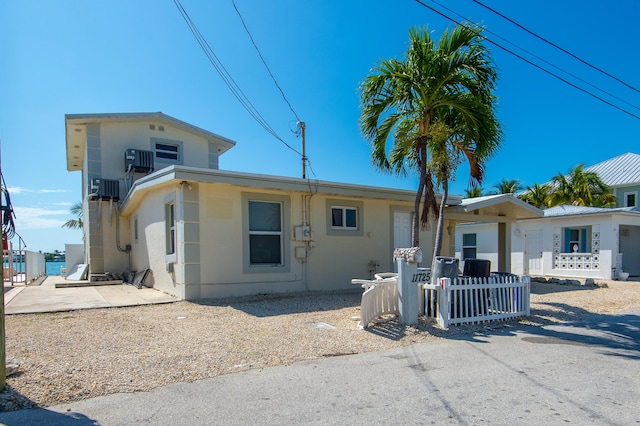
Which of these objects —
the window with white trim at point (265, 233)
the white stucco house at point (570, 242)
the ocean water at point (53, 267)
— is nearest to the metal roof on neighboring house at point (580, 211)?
the white stucco house at point (570, 242)

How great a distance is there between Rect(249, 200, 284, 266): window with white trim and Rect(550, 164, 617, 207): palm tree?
68.7 feet

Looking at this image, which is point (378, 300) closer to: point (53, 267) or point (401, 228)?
point (401, 228)

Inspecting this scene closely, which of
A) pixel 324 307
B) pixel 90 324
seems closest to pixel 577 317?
Result: pixel 324 307

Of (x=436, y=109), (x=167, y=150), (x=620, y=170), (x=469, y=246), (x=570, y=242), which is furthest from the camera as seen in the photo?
(x=620, y=170)

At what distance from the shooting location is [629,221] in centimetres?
1678

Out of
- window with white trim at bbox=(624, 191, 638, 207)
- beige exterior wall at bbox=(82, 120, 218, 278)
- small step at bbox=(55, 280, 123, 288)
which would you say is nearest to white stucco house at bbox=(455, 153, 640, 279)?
window with white trim at bbox=(624, 191, 638, 207)

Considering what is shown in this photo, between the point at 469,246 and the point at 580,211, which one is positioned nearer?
the point at 580,211

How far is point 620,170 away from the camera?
27.8 m

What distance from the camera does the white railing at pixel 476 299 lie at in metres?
6.80

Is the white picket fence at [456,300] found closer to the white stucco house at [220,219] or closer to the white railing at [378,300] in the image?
the white railing at [378,300]

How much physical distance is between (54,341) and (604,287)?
15.6 metres

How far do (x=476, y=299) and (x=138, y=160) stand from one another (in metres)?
12.3

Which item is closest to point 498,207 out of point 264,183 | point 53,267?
point 264,183

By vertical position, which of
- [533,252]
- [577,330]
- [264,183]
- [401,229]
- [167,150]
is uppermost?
[167,150]
